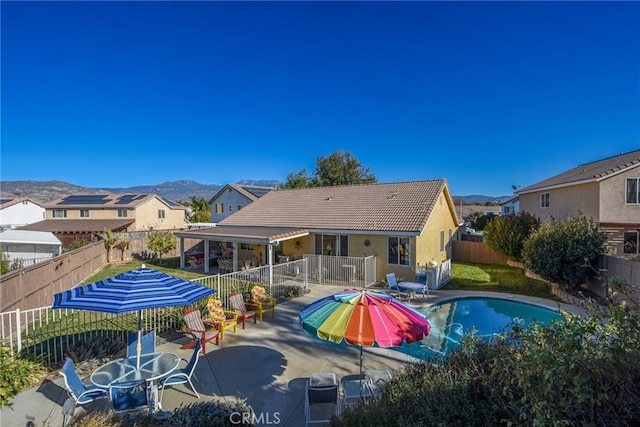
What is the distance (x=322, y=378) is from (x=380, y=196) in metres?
17.8

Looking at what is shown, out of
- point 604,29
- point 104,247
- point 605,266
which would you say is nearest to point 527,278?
point 605,266

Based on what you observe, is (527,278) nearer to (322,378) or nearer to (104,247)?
(322,378)

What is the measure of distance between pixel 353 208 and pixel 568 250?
12238 millimetres

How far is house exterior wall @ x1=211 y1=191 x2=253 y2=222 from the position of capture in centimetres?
4934

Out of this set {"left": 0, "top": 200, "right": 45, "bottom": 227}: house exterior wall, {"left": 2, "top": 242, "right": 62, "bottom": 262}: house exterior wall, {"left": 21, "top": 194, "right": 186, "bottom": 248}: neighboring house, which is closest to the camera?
{"left": 2, "top": 242, "right": 62, "bottom": 262}: house exterior wall

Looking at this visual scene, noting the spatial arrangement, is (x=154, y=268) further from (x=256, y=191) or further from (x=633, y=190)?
(x=633, y=190)

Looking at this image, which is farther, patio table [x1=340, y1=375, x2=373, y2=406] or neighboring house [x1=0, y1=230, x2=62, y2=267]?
neighboring house [x1=0, y1=230, x2=62, y2=267]

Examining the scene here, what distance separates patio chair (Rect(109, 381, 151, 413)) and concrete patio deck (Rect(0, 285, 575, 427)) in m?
0.69

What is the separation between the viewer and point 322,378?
7363mm

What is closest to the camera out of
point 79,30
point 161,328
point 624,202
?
point 161,328

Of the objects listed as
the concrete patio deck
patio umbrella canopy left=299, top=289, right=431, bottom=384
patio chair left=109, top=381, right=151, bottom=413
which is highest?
patio umbrella canopy left=299, top=289, right=431, bottom=384

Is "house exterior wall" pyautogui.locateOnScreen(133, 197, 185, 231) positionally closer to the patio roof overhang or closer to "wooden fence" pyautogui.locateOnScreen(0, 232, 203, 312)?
"wooden fence" pyautogui.locateOnScreen(0, 232, 203, 312)

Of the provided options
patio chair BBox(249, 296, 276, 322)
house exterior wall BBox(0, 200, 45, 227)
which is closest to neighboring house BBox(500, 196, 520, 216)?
patio chair BBox(249, 296, 276, 322)

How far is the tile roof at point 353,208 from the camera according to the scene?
1997 cm
